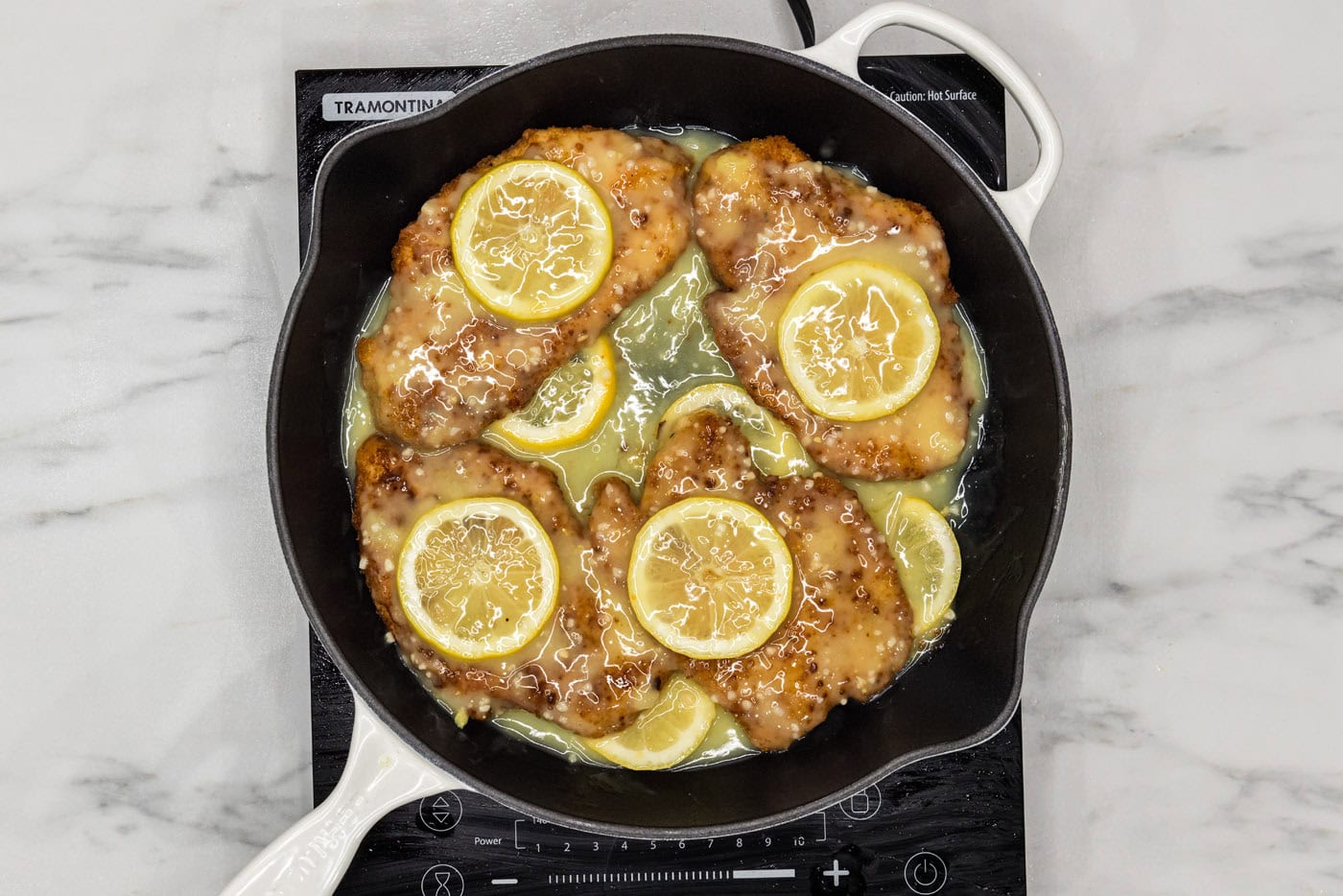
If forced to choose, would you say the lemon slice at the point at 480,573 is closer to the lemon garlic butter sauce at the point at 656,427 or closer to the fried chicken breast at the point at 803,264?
the lemon garlic butter sauce at the point at 656,427

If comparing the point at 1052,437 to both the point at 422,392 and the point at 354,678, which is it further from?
the point at 354,678

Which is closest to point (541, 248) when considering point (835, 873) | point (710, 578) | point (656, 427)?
point (656, 427)

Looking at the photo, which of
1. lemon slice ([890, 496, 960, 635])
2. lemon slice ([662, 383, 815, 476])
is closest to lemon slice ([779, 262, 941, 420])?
lemon slice ([662, 383, 815, 476])

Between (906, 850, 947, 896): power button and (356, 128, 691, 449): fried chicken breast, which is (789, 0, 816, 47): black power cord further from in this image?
(906, 850, 947, 896): power button

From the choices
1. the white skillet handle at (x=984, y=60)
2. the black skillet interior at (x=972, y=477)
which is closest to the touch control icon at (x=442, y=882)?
the black skillet interior at (x=972, y=477)

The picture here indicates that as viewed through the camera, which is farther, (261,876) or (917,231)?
(917,231)

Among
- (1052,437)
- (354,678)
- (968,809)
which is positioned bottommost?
(968,809)

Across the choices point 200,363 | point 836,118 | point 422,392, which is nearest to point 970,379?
point 836,118
